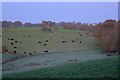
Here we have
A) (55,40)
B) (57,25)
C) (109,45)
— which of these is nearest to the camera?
(109,45)

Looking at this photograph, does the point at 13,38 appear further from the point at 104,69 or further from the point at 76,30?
the point at 104,69

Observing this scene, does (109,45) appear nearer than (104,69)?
No

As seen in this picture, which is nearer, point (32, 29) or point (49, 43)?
point (49, 43)

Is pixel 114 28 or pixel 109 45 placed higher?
pixel 114 28

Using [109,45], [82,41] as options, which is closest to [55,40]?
[82,41]

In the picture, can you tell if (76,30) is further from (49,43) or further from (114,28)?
(114,28)

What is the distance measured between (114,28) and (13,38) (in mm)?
20711

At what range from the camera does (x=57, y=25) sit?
69688mm

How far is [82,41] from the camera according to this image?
2087 inches

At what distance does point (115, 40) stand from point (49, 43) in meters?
16.0

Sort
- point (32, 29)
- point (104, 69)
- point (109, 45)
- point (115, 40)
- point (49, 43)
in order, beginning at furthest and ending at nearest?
1. point (32, 29)
2. point (49, 43)
3. point (109, 45)
4. point (115, 40)
5. point (104, 69)

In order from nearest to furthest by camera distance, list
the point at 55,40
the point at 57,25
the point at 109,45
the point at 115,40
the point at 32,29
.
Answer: the point at 115,40 < the point at 109,45 < the point at 55,40 < the point at 32,29 < the point at 57,25

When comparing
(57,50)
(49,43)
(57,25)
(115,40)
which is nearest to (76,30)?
(57,25)

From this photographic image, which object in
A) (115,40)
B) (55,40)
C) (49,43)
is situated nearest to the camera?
(115,40)
